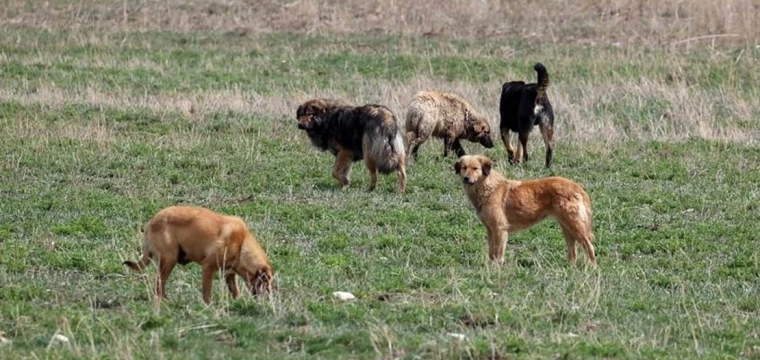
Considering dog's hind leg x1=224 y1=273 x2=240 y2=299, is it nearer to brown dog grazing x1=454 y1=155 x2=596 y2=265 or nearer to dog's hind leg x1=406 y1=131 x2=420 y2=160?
brown dog grazing x1=454 y1=155 x2=596 y2=265

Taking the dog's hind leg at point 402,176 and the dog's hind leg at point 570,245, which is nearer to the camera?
the dog's hind leg at point 570,245

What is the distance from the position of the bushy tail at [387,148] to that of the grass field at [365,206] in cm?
38

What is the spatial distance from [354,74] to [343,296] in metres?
14.9

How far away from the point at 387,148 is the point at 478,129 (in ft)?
10.3

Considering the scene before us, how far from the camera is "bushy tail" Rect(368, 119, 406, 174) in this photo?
15.3 meters

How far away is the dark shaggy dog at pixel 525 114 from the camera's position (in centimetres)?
1710

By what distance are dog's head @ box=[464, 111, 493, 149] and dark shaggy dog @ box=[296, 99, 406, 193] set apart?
8.33ft

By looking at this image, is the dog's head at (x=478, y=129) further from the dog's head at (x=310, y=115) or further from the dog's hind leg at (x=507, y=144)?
the dog's head at (x=310, y=115)

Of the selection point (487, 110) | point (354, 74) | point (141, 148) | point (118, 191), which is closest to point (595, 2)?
point (354, 74)

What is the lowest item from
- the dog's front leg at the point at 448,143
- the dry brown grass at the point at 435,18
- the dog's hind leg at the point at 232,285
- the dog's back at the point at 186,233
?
the dry brown grass at the point at 435,18

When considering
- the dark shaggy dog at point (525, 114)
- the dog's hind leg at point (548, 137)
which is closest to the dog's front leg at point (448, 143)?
the dark shaggy dog at point (525, 114)

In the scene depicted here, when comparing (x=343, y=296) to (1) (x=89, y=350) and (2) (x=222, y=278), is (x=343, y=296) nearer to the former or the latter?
(2) (x=222, y=278)

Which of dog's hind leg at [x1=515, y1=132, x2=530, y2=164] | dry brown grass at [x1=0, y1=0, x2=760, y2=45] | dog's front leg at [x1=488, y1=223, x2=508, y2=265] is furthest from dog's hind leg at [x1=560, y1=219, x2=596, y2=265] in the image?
dry brown grass at [x1=0, y1=0, x2=760, y2=45]

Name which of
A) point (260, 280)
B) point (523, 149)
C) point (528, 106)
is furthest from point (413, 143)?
point (260, 280)
